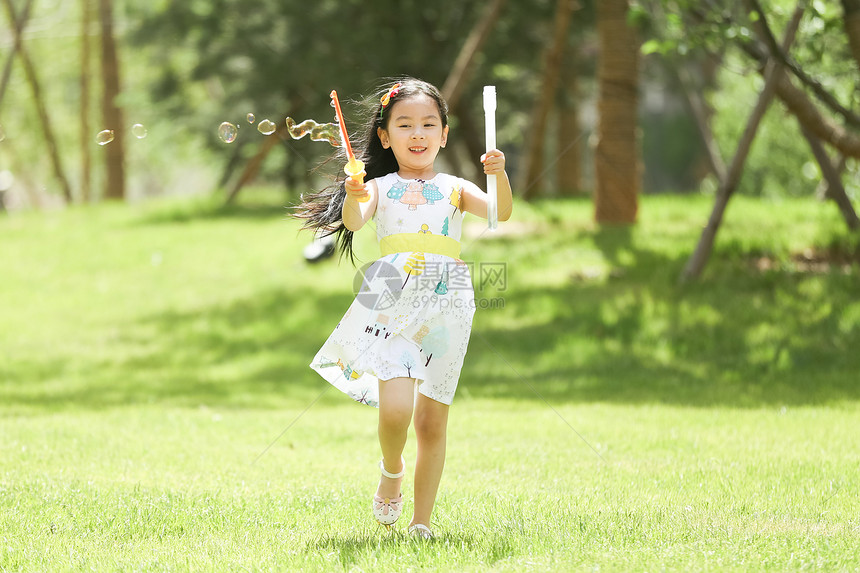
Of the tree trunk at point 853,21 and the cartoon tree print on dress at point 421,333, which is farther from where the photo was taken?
the tree trunk at point 853,21

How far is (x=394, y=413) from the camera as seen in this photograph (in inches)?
159

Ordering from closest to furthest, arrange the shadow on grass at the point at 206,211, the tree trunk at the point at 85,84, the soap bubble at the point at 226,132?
the soap bubble at the point at 226,132, the shadow on grass at the point at 206,211, the tree trunk at the point at 85,84

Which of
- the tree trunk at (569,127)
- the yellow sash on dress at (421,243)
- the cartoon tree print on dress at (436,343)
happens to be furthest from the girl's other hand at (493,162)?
the tree trunk at (569,127)

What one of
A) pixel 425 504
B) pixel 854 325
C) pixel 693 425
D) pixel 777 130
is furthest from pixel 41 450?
pixel 777 130

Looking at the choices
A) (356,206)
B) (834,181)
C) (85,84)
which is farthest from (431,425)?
(85,84)

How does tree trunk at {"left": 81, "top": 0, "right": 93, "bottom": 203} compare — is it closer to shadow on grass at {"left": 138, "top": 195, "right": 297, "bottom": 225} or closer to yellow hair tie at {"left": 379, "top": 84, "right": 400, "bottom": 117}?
shadow on grass at {"left": 138, "top": 195, "right": 297, "bottom": 225}

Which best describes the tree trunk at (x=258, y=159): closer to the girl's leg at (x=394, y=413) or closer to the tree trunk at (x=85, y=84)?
the tree trunk at (x=85, y=84)

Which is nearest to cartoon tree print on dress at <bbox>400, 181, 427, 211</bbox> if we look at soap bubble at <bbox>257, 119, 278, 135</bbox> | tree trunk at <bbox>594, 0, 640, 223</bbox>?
soap bubble at <bbox>257, 119, 278, 135</bbox>

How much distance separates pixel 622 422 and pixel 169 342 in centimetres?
671

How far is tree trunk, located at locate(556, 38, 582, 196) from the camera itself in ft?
65.7

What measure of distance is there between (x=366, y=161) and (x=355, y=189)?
0.54 m

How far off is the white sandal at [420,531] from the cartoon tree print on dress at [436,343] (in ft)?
2.31

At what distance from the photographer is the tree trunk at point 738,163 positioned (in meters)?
9.73

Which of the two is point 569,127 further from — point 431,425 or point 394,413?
point 394,413
